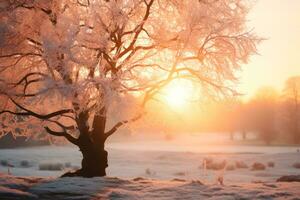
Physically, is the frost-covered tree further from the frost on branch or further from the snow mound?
the snow mound

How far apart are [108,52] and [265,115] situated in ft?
192

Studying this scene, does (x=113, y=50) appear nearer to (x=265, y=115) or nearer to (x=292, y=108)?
(x=292, y=108)

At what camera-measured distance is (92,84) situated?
46.6 ft

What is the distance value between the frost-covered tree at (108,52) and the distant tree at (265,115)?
54662 mm

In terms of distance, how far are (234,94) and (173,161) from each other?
25408mm

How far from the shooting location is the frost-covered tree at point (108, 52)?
47.8 ft

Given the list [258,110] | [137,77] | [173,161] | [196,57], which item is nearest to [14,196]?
[137,77]

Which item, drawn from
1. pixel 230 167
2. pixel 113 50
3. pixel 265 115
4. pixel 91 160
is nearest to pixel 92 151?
pixel 91 160

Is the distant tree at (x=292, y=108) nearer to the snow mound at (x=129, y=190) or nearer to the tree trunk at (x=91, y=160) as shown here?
the tree trunk at (x=91, y=160)

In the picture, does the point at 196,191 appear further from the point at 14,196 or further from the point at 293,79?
the point at 293,79

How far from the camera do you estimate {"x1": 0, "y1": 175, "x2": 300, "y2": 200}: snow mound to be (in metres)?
11.7

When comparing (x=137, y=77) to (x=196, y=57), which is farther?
(x=196, y=57)

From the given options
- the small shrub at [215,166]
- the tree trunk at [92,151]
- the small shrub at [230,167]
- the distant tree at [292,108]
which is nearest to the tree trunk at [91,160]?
the tree trunk at [92,151]

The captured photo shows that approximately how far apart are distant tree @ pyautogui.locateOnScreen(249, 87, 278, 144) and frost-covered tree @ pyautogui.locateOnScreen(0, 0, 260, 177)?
54.7 metres
